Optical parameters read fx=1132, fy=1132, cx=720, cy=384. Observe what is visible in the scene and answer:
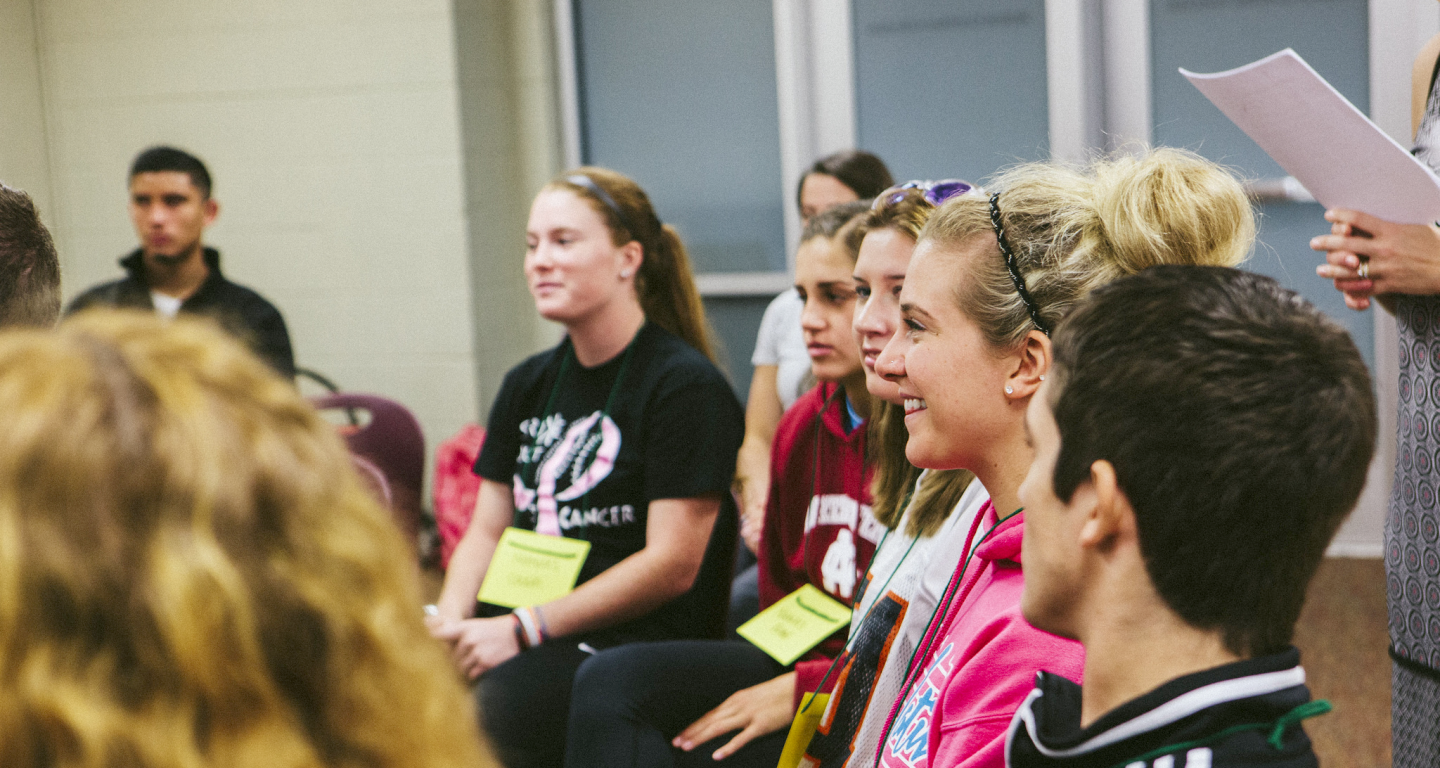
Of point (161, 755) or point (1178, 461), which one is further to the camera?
point (1178, 461)

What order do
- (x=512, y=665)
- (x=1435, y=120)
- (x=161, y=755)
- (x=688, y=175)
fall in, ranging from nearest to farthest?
(x=161, y=755) < (x=1435, y=120) < (x=512, y=665) < (x=688, y=175)

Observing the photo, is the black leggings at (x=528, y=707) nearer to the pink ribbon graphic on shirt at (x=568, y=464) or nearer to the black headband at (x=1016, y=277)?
the pink ribbon graphic on shirt at (x=568, y=464)

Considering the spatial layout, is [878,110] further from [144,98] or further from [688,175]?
[144,98]

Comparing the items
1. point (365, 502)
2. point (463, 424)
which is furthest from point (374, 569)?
point (463, 424)

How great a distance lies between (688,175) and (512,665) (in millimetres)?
2784

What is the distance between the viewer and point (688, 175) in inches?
170

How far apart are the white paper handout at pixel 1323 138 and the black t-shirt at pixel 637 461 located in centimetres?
98

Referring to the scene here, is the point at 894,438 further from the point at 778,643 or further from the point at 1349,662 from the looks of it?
the point at 1349,662

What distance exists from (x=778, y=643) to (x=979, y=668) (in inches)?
31.8

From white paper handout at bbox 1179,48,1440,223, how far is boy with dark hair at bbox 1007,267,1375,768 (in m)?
0.45

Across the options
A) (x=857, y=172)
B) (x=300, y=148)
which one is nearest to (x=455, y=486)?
(x=300, y=148)

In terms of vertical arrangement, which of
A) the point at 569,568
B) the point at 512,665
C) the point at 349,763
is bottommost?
the point at 512,665

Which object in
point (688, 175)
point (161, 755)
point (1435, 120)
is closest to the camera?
point (161, 755)

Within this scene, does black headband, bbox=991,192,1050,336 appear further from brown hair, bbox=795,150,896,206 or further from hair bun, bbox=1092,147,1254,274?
brown hair, bbox=795,150,896,206
